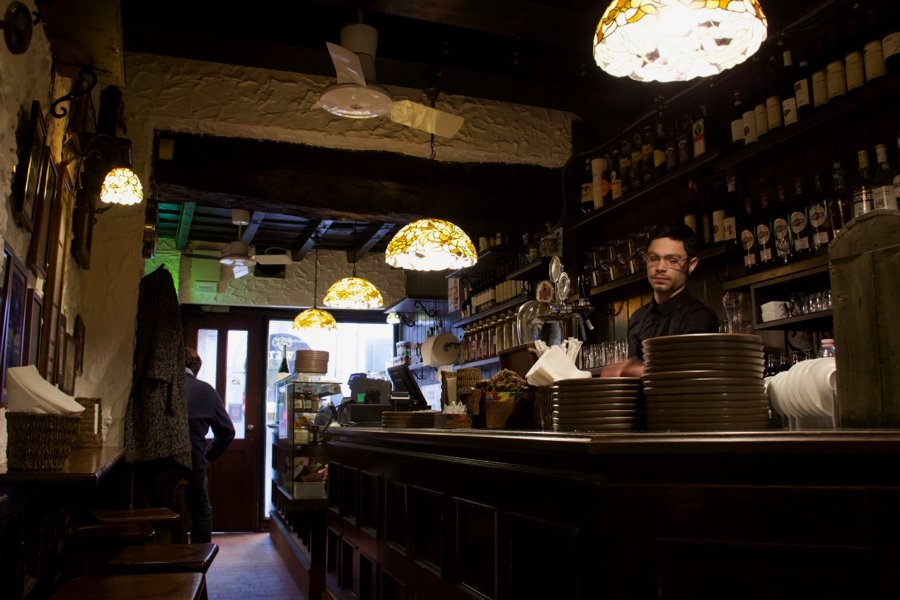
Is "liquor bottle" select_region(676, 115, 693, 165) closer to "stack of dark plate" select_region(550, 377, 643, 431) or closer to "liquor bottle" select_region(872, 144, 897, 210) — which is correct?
"liquor bottle" select_region(872, 144, 897, 210)

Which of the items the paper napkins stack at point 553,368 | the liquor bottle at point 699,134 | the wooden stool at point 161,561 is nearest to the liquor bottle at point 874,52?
the liquor bottle at point 699,134

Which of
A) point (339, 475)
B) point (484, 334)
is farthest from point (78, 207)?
point (484, 334)

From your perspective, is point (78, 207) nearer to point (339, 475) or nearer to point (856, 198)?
point (339, 475)

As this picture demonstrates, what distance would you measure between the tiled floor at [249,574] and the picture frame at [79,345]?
1947mm

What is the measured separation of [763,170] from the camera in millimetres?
3988

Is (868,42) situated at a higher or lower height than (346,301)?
higher

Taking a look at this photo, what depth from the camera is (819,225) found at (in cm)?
342

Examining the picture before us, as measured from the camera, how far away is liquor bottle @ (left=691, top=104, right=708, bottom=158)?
420 centimetres

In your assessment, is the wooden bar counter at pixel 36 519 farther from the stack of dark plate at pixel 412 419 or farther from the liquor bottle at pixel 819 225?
the liquor bottle at pixel 819 225

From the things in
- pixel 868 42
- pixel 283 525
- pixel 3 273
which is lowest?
pixel 283 525

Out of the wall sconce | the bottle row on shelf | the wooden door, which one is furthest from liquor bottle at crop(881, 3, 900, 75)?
the wooden door

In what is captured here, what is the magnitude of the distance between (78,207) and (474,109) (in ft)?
9.04

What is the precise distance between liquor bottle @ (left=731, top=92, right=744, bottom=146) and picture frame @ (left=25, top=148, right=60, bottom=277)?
10.4 feet

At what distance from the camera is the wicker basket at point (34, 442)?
1984mm
